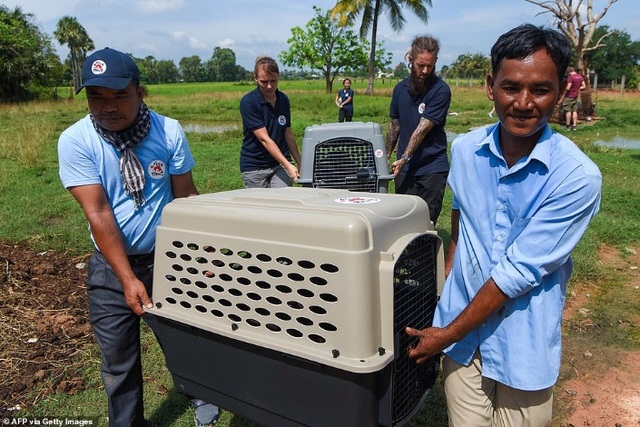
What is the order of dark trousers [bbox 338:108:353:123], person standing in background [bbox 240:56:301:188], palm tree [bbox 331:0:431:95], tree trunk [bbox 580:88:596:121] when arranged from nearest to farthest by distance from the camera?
1. person standing in background [bbox 240:56:301:188]
2. dark trousers [bbox 338:108:353:123]
3. tree trunk [bbox 580:88:596:121]
4. palm tree [bbox 331:0:431:95]

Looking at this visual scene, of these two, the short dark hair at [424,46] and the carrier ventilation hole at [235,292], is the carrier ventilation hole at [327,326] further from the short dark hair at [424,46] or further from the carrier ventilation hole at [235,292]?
the short dark hair at [424,46]

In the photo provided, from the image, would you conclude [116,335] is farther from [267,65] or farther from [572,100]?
[572,100]

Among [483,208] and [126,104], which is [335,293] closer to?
[483,208]

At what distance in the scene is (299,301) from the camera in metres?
1.25

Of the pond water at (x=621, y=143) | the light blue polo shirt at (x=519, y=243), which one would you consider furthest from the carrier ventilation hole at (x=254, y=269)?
the pond water at (x=621, y=143)

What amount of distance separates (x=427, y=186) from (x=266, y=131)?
4.25 ft

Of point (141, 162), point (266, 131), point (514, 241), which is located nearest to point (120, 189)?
point (141, 162)

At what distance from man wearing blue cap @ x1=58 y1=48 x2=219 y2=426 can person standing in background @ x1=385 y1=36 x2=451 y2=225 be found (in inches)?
73.4

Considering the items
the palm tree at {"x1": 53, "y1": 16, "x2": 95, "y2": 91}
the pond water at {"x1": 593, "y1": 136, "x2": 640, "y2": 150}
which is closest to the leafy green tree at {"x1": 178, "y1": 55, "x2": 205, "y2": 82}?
the palm tree at {"x1": 53, "y1": 16, "x2": 95, "y2": 91}

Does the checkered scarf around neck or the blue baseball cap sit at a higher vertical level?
the blue baseball cap

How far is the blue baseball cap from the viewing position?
71.7 inches

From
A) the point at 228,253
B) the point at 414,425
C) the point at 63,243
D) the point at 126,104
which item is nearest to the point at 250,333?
the point at 228,253

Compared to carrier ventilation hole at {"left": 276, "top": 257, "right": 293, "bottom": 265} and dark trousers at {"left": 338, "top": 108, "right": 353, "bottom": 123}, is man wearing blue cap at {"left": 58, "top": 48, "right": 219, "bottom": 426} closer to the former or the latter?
carrier ventilation hole at {"left": 276, "top": 257, "right": 293, "bottom": 265}

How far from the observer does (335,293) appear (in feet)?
3.90
